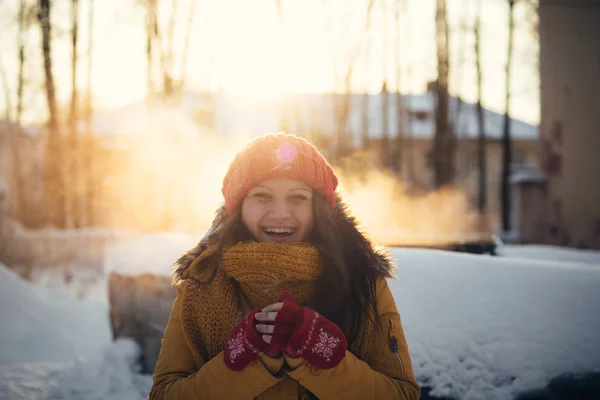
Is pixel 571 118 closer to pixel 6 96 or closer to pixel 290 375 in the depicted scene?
pixel 290 375

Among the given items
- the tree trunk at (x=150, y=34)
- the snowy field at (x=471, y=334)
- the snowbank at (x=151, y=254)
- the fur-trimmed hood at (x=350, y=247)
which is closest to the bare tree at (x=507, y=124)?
the tree trunk at (x=150, y=34)

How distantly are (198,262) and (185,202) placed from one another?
1466cm

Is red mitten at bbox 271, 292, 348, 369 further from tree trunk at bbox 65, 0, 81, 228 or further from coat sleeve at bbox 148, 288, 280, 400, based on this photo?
tree trunk at bbox 65, 0, 81, 228

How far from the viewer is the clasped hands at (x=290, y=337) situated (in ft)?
4.29

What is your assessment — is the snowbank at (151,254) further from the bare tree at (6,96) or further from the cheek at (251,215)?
the bare tree at (6,96)

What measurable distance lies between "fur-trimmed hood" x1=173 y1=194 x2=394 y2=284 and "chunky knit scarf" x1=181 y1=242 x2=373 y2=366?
10cm

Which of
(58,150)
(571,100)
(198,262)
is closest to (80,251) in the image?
(58,150)

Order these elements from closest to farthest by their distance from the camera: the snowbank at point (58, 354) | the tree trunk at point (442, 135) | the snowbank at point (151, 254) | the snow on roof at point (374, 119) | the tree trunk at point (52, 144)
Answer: the snowbank at point (58, 354), the snowbank at point (151, 254), the tree trunk at point (442, 135), the tree trunk at point (52, 144), the snow on roof at point (374, 119)

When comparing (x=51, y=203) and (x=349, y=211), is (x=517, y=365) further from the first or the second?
(x=51, y=203)

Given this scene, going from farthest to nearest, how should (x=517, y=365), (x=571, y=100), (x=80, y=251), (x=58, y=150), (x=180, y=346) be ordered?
1. (x=58, y=150)
2. (x=80, y=251)
3. (x=571, y=100)
4. (x=517, y=365)
5. (x=180, y=346)

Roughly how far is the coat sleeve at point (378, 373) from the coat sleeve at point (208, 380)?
107mm

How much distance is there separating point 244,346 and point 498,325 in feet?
5.64

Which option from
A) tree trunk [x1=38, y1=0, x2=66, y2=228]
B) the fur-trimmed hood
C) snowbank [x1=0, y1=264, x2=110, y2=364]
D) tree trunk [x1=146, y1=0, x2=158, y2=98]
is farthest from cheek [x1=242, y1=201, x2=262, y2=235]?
tree trunk [x1=38, y1=0, x2=66, y2=228]

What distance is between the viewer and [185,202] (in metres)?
15.9
